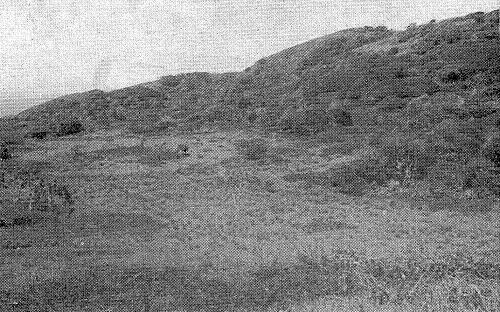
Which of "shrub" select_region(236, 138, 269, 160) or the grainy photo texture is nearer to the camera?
the grainy photo texture

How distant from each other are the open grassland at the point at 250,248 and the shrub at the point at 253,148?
2.36 m

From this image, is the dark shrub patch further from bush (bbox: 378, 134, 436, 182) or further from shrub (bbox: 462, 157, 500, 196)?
shrub (bbox: 462, 157, 500, 196)

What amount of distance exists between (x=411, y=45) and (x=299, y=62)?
1141 cm

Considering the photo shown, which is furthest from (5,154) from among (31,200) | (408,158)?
(408,158)

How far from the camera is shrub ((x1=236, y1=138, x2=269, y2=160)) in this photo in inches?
730

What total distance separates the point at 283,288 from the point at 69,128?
81.4 ft

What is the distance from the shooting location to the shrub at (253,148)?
1853cm

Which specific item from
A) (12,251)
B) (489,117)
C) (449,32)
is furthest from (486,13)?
(12,251)

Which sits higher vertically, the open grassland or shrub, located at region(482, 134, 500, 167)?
shrub, located at region(482, 134, 500, 167)

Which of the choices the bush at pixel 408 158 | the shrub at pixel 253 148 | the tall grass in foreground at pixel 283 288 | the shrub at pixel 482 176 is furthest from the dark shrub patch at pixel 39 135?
the shrub at pixel 482 176

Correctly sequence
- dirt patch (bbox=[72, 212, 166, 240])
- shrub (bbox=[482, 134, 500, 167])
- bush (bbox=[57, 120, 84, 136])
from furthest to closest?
bush (bbox=[57, 120, 84, 136]), shrub (bbox=[482, 134, 500, 167]), dirt patch (bbox=[72, 212, 166, 240])

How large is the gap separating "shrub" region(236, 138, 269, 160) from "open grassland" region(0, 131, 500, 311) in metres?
2.36

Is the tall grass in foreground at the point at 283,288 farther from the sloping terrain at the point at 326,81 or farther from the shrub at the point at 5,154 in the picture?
the sloping terrain at the point at 326,81

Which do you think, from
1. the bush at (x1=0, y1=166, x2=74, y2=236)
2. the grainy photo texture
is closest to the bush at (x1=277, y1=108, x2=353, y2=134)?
the grainy photo texture
